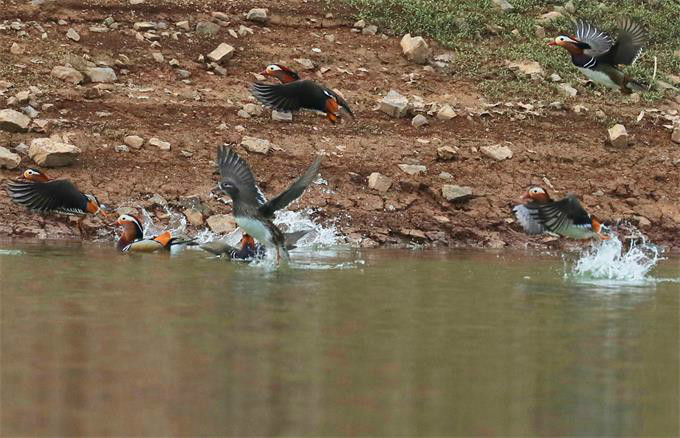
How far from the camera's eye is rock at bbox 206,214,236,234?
1614cm

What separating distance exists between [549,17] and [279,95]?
798cm

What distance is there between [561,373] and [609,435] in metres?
1.48

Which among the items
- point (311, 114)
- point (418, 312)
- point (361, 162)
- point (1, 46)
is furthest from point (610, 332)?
point (1, 46)

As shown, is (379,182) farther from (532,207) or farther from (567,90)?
(567,90)

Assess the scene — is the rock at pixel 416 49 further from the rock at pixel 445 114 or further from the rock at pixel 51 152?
the rock at pixel 51 152

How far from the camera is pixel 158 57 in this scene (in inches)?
772

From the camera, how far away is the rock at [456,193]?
1727 centimetres

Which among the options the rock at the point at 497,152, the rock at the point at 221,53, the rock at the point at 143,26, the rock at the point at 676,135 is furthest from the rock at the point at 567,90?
the rock at the point at 143,26

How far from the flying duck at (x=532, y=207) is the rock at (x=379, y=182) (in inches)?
99.5

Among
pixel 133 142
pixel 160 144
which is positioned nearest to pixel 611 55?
pixel 160 144

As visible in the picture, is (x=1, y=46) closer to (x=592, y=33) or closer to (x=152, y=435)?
(x=592, y=33)

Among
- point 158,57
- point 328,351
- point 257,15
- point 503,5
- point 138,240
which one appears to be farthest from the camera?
point 503,5

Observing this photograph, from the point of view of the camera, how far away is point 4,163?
16.5 m

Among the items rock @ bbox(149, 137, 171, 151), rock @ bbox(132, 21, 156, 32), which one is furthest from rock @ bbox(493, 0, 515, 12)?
rock @ bbox(149, 137, 171, 151)
